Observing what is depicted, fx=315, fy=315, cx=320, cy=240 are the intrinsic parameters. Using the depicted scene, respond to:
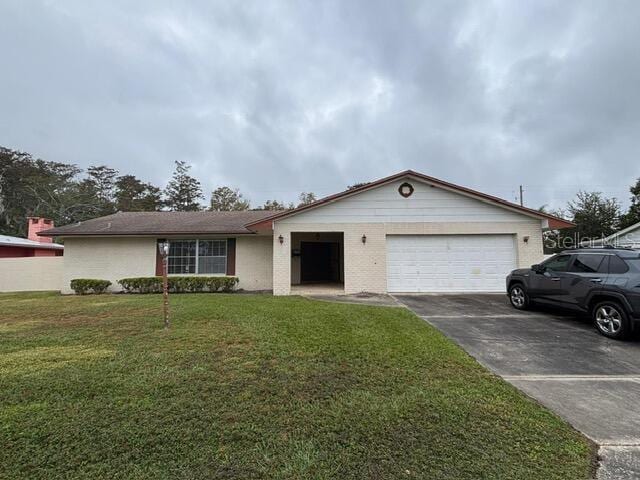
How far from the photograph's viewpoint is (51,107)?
19.2 meters

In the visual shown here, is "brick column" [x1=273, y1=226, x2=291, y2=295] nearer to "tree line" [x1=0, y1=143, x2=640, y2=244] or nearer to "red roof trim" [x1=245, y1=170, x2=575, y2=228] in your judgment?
"red roof trim" [x1=245, y1=170, x2=575, y2=228]

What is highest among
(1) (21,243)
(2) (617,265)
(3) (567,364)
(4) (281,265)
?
(1) (21,243)

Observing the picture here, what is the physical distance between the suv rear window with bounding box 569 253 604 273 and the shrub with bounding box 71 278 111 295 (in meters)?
16.2

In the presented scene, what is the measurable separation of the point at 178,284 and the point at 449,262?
428 inches

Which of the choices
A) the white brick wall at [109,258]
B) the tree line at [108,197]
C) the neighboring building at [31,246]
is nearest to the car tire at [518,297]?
the white brick wall at [109,258]

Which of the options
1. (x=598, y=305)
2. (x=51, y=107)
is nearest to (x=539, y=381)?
(x=598, y=305)

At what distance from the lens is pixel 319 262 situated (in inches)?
676

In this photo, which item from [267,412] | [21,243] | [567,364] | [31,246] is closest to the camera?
[267,412]

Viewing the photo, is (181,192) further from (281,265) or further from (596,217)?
(596,217)

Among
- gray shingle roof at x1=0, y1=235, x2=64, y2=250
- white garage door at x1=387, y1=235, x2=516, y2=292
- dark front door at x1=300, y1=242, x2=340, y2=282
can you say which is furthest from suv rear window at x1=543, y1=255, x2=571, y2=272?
gray shingle roof at x1=0, y1=235, x2=64, y2=250

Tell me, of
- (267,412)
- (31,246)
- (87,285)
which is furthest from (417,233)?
(31,246)

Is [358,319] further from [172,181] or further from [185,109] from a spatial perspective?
[172,181]

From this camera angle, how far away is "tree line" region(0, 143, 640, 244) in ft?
90.2

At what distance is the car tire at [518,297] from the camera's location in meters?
8.55
